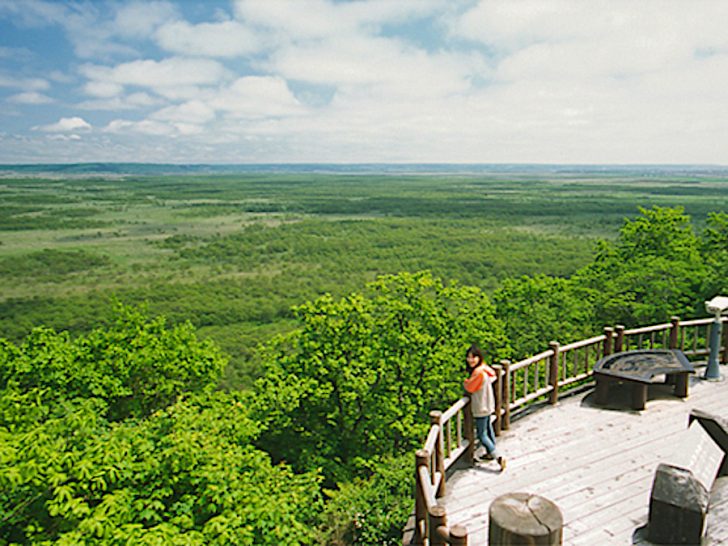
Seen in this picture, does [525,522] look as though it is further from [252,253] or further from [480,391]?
[252,253]

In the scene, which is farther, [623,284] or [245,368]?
[245,368]

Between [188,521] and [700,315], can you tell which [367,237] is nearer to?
[700,315]

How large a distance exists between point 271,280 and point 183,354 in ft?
209

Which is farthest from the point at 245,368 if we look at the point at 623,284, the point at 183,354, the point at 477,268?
the point at 477,268

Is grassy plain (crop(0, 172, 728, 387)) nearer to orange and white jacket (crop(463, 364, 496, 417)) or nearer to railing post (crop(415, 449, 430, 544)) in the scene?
orange and white jacket (crop(463, 364, 496, 417))

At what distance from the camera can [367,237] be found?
393ft

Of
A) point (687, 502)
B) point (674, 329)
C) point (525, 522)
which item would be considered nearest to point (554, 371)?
point (674, 329)

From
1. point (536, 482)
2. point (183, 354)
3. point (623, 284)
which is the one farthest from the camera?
point (623, 284)

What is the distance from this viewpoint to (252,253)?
359 feet

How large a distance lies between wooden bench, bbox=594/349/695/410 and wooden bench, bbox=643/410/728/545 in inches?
87.6

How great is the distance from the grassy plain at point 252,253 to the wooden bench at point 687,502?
1853cm

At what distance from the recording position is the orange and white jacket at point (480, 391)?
20.9 ft

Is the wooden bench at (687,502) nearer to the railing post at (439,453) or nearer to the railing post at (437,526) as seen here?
the railing post at (439,453)

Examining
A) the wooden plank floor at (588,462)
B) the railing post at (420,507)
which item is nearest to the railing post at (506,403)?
the wooden plank floor at (588,462)
